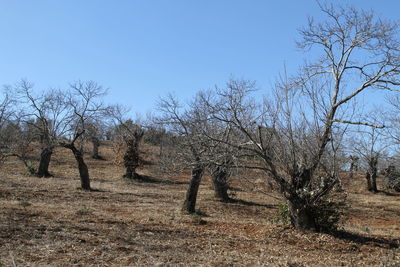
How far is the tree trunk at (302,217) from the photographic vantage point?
32.5 feet

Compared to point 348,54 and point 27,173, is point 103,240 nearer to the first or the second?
point 348,54

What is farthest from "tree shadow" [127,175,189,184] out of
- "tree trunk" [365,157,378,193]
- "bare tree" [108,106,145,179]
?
"tree trunk" [365,157,378,193]

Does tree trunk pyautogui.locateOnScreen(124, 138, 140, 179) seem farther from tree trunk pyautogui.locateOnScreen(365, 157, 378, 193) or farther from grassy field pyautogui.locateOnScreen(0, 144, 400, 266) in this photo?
tree trunk pyautogui.locateOnScreen(365, 157, 378, 193)

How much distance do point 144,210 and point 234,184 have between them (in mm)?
16339

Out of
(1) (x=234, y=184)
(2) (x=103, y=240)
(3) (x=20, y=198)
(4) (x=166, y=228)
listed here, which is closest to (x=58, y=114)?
(3) (x=20, y=198)

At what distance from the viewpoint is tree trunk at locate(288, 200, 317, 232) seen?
32.5 feet

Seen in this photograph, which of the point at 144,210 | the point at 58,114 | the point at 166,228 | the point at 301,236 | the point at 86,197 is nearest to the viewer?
the point at 301,236

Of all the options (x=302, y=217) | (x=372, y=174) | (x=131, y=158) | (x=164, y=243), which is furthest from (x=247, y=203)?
(x=372, y=174)

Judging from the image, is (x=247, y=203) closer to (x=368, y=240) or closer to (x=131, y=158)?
(x=368, y=240)

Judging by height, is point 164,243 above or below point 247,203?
below

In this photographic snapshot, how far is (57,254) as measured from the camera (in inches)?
258

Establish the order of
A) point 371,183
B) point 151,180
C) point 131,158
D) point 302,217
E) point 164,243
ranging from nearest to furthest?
point 164,243, point 302,217, point 131,158, point 151,180, point 371,183

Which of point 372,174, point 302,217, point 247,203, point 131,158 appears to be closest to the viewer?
point 302,217

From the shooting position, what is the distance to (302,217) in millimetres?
9969
